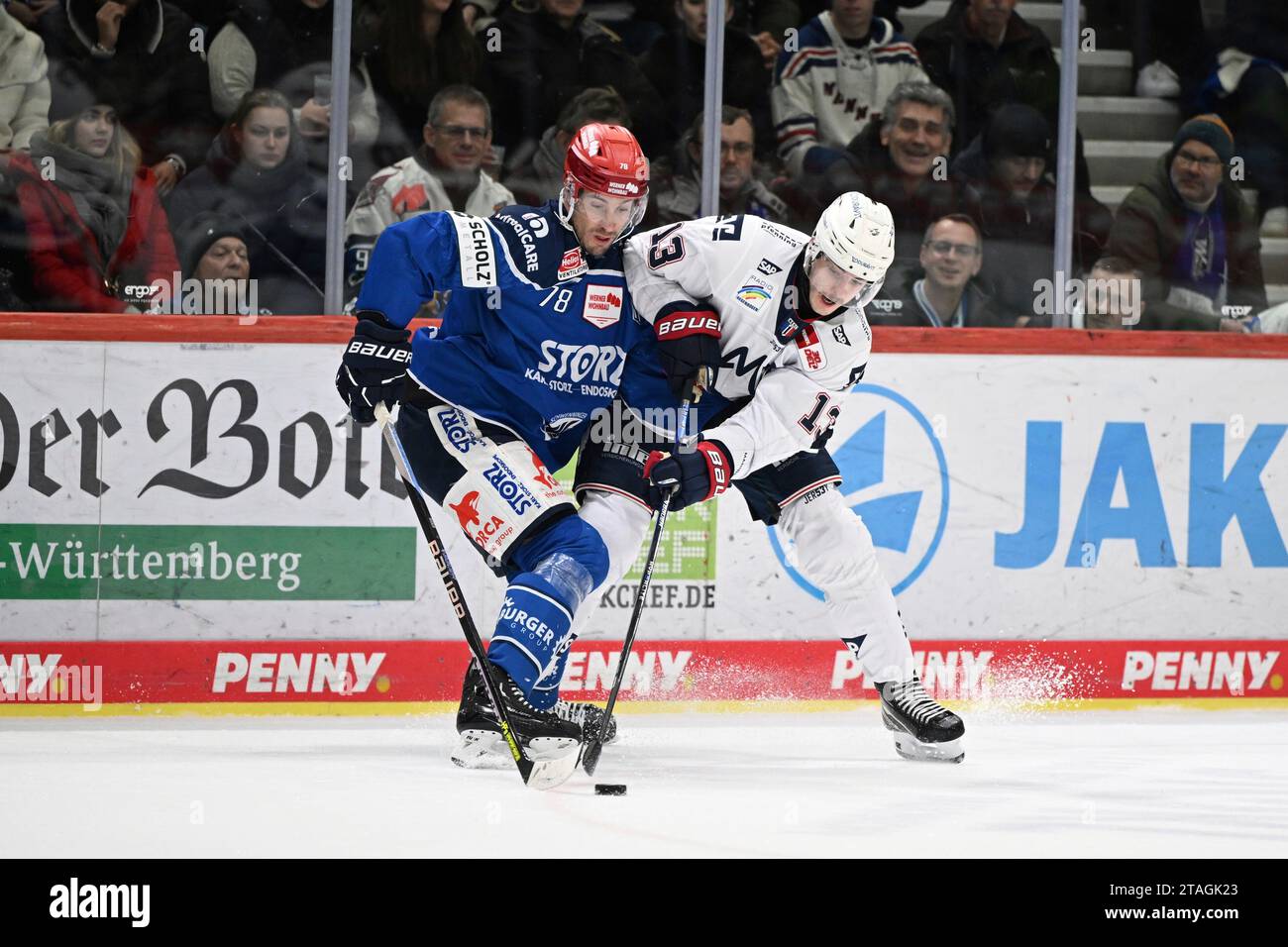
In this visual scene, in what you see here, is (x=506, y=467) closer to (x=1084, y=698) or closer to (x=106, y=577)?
(x=106, y=577)

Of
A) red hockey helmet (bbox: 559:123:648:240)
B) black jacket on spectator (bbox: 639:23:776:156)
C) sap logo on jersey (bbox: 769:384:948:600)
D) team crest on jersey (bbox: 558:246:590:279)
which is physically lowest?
sap logo on jersey (bbox: 769:384:948:600)

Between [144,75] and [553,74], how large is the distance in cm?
115

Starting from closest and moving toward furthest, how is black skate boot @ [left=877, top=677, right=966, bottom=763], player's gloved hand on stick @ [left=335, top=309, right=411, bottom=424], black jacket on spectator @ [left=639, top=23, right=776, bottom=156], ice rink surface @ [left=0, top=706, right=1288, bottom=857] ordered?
ice rink surface @ [left=0, top=706, right=1288, bottom=857] → player's gloved hand on stick @ [left=335, top=309, right=411, bottom=424] → black skate boot @ [left=877, top=677, right=966, bottom=763] → black jacket on spectator @ [left=639, top=23, right=776, bottom=156]

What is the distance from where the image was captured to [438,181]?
474 centimetres

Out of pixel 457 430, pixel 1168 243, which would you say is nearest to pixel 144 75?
pixel 457 430

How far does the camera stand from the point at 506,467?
3648 mm

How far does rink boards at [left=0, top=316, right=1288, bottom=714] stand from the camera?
14.7 feet

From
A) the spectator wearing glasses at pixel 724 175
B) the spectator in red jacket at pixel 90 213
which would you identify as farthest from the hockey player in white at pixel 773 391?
the spectator in red jacket at pixel 90 213

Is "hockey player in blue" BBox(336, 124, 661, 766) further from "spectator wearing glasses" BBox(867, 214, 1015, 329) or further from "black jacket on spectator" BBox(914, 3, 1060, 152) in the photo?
"black jacket on spectator" BBox(914, 3, 1060, 152)

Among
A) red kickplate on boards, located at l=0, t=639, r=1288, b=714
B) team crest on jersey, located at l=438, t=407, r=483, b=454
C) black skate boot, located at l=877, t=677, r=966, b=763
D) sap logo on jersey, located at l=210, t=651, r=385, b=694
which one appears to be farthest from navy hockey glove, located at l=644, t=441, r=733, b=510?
sap logo on jersey, located at l=210, t=651, r=385, b=694

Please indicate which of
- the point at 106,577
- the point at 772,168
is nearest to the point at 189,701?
the point at 106,577

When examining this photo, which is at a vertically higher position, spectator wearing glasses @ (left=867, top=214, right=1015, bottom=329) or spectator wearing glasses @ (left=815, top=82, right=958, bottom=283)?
spectator wearing glasses @ (left=815, top=82, right=958, bottom=283)

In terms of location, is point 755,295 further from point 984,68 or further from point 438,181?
point 984,68

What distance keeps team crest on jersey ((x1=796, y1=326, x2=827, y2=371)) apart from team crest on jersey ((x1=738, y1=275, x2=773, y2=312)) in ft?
0.43
